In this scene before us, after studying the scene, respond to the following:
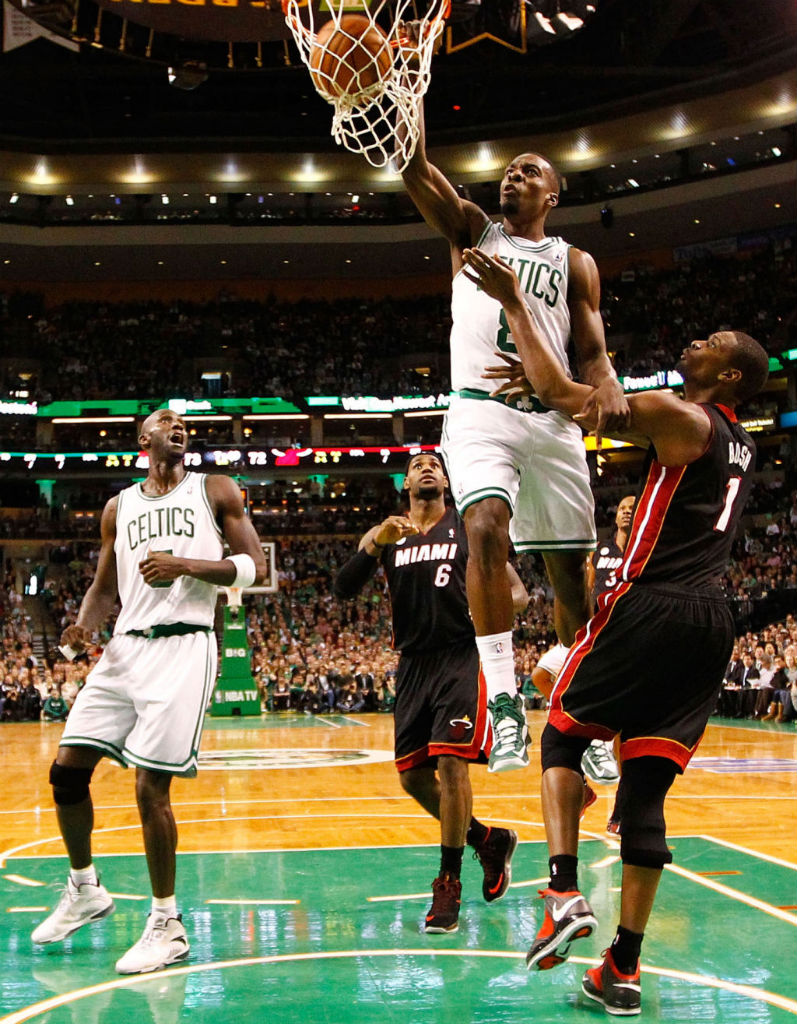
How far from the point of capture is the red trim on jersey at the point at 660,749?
4.48m

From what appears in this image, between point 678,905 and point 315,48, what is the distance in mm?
4675

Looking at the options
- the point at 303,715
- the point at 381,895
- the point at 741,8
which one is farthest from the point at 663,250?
the point at 381,895

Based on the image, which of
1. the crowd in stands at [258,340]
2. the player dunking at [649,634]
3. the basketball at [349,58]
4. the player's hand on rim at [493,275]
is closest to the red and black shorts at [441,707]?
the player dunking at [649,634]

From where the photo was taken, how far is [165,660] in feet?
18.8

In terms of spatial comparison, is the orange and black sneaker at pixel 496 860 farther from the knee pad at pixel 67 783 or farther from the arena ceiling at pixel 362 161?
the arena ceiling at pixel 362 161

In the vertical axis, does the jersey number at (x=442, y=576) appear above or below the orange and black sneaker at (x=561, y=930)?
above

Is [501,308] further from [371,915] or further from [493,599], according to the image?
[371,915]

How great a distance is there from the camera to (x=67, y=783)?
576 centimetres

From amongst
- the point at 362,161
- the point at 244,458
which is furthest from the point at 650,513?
the point at 244,458

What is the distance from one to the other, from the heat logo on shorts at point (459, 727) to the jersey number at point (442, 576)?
0.83 m

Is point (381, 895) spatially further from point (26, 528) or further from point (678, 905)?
point (26, 528)

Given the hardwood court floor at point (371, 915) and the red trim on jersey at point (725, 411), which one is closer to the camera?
the hardwood court floor at point (371, 915)

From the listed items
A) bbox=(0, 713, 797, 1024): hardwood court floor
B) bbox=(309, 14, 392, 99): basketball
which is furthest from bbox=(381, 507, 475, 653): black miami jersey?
bbox=(309, 14, 392, 99): basketball

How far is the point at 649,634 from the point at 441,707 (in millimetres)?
2229
